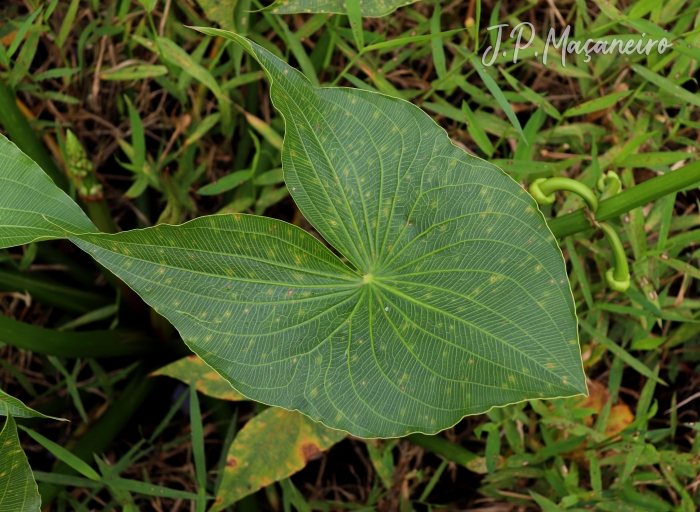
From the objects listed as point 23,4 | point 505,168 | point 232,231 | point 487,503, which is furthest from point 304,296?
point 23,4

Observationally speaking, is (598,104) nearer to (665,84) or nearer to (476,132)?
(665,84)

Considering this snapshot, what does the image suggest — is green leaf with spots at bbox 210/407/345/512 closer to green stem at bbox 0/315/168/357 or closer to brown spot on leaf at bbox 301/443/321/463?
brown spot on leaf at bbox 301/443/321/463

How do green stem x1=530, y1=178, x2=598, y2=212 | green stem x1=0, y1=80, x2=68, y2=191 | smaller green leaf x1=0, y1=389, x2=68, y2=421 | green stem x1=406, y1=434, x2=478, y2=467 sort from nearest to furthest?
smaller green leaf x1=0, y1=389, x2=68, y2=421
green stem x1=530, y1=178, x2=598, y2=212
green stem x1=0, y1=80, x2=68, y2=191
green stem x1=406, y1=434, x2=478, y2=467

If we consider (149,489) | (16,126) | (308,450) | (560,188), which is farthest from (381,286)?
(16,126)

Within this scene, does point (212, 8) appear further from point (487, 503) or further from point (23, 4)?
point (487, 503)

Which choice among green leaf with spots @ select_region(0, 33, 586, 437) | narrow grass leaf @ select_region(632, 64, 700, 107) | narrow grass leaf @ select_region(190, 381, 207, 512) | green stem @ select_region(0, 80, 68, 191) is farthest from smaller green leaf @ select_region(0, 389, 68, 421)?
narrow grass leaf @ select_region(632, 64, 700, 107)
